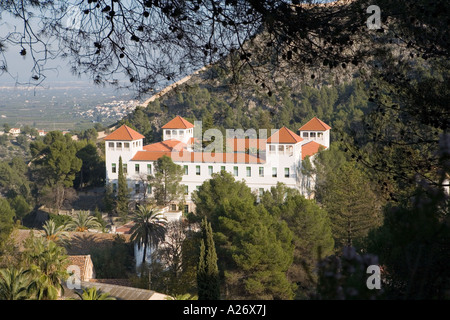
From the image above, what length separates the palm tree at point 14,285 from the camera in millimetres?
12047

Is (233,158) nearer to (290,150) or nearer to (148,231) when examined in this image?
(290,150)

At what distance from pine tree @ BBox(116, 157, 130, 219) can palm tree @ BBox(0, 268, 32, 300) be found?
69.6 feet

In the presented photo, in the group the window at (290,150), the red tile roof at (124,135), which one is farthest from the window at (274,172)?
the red tile roof at (124,135)

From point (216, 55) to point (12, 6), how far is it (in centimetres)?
227

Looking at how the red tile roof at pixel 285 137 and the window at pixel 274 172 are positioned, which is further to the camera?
the window at pixel 274 172

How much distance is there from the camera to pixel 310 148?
3534 cm

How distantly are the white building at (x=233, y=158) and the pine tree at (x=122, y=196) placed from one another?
1056 mm

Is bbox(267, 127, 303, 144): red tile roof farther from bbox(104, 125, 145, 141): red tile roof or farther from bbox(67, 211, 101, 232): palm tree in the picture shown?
bbox(67, 211, 101, 232): palm tree

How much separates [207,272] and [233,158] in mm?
18479

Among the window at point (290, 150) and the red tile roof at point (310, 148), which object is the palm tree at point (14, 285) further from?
the red tile roof at point (310, 148)

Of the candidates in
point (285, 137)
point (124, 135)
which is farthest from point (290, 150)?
point (124, 135)

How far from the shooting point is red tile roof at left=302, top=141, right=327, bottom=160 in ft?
112

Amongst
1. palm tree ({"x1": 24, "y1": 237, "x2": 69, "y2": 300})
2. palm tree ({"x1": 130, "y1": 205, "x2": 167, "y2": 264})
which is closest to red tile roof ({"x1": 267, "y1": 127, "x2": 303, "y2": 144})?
palm tree ({"x1": 130, "y1": 205, "x2": 167, "y2": 264})
